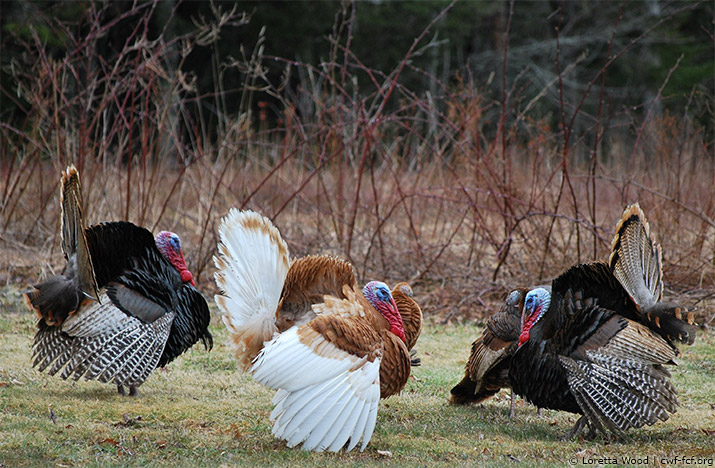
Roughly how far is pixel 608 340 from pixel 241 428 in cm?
217

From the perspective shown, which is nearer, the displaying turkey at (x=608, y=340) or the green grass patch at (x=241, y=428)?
the green grass patch at (x=241, y=428)

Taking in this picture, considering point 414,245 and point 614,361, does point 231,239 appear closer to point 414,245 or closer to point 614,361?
point 614,361

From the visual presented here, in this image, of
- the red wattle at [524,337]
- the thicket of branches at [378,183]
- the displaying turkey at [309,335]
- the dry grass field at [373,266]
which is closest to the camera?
the displaying turkey at [309,335]

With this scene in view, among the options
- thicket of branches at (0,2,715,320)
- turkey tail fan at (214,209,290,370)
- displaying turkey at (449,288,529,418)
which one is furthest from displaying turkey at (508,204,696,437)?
thicket of branches at (0,2,715,320)

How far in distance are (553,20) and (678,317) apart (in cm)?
2118

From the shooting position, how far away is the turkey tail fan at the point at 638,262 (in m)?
4.38

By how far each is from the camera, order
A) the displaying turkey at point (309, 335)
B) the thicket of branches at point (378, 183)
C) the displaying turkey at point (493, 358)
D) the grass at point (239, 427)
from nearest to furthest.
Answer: the displaying turkey at point (309, 335) < the grass at point (239, 427) < the displaying turkey at point (493, 358) < the thicket of branches at point (378, 183)

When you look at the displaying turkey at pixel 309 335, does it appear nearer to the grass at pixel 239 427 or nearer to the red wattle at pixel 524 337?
the grass at pixel 239 427

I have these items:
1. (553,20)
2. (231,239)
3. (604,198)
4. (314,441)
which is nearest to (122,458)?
(314,441)

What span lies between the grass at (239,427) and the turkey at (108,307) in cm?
27

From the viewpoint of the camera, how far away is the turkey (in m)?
4.57

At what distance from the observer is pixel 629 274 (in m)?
4.40

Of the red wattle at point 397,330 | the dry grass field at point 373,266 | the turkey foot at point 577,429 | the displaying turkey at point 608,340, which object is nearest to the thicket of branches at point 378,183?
the dry grass field at point 373,266

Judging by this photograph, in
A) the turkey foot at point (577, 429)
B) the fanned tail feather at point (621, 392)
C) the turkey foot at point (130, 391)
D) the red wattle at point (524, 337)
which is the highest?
the red wattle at point (524, 337)
